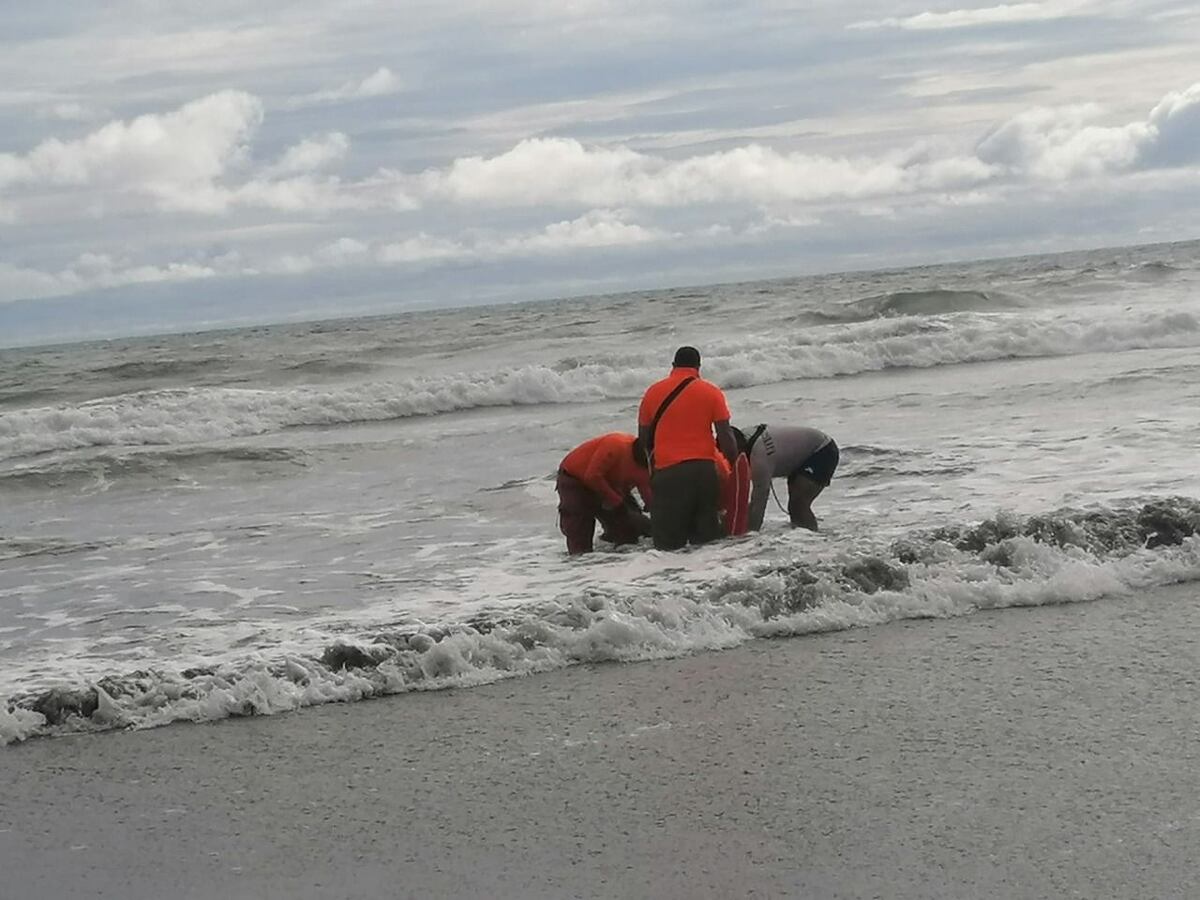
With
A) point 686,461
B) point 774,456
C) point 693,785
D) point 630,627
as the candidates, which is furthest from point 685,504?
point 693,785

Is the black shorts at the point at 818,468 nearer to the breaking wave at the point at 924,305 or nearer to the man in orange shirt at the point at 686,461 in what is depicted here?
the man in orange shirt at the point at 686,461

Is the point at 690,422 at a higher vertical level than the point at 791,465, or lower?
higher

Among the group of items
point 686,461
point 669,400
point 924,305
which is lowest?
point 924,305

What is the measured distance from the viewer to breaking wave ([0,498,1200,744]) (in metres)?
6.79

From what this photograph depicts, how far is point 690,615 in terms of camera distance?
7.53m

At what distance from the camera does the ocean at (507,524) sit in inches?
288

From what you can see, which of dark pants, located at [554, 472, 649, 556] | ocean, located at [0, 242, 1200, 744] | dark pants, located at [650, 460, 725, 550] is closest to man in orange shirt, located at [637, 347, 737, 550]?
dark pants, located at [650, 460, 725, 550]

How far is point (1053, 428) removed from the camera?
14414 mm

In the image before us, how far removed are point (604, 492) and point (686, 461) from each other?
0.67 metres

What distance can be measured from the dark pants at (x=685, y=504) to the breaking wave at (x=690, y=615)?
1226mm

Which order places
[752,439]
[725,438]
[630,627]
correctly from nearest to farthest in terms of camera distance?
[630,627] < [725,438] < [752,439]

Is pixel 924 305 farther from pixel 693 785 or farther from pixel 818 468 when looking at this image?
pixel 693 785

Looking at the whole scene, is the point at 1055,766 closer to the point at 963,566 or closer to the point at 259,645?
the point at 963,566

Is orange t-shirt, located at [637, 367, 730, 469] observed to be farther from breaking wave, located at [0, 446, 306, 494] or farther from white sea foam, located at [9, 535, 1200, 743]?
breaking wave, located at [0, 446, 306, 494]
